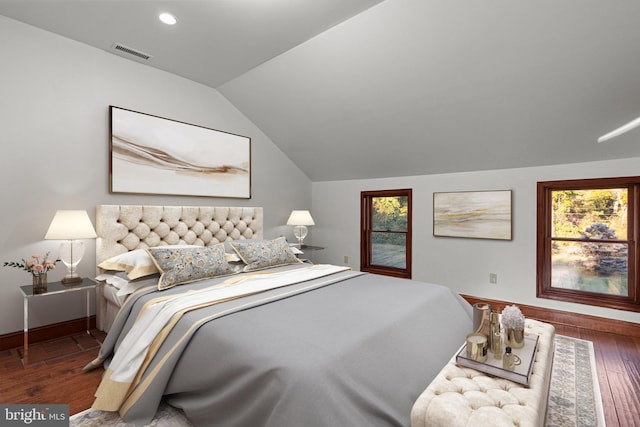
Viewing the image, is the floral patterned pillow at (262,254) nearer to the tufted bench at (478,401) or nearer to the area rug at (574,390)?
the tufted bench at (478,401)

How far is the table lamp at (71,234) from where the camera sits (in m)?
2.61

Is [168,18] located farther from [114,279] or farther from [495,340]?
[495,340]

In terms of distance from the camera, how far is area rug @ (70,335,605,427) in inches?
69.8

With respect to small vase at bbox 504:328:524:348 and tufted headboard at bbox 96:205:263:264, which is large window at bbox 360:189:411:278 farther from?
small vase at bbox 504:328:524:348

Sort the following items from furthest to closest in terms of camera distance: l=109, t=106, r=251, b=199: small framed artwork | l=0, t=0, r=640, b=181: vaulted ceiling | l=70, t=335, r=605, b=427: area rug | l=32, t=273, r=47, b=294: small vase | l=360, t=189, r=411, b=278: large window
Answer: l=360, t=189, r=411, b=278: large window → l=109, t=106, r=251, b=199: small framed artwork → l=32, t=273, r=47, b=294: small vase → l=0, t=0, r=640, b=181: vaulted ceiling → l=70, t=335, r=605, b=427: area rug

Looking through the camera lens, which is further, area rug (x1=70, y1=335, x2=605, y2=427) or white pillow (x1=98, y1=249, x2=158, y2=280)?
white pillow (x1=98, y1=249, x2=158, y2=280)

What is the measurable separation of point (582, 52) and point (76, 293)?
4717 mm

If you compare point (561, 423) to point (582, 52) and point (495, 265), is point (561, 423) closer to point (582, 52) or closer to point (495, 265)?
point (495, 265)

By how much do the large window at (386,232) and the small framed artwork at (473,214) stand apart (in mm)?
480

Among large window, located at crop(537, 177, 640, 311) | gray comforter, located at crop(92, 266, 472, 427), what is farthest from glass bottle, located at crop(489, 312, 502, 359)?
large window, located at crop(537, 177, 640, 311)

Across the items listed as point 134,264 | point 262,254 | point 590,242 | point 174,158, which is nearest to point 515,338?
point 262,254

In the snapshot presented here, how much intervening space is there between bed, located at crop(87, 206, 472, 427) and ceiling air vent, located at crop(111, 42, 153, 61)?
6.58 feet

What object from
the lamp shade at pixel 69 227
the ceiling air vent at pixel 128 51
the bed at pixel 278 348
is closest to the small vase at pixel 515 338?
the bed at pixel 278 348

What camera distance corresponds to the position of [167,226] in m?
3.45
